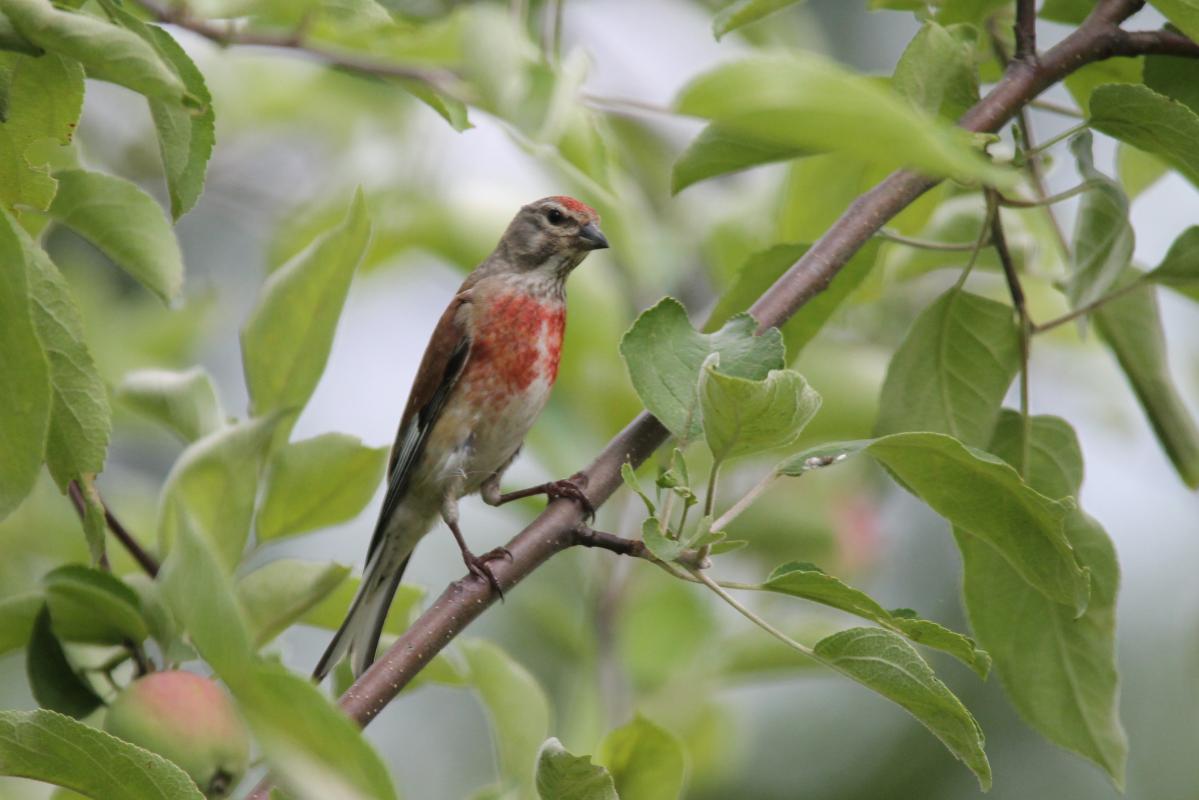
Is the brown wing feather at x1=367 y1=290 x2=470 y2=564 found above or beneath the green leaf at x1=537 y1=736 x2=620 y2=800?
beneath

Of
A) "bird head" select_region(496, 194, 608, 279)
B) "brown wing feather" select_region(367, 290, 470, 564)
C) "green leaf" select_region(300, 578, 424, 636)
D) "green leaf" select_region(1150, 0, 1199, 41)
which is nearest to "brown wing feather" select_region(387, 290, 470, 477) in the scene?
"brown wing feather" select_region(367, 290, 470, 564)

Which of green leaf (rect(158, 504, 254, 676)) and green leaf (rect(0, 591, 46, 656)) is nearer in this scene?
green leaf (rect(158, 504, 254, 676))

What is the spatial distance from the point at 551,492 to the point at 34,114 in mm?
1426

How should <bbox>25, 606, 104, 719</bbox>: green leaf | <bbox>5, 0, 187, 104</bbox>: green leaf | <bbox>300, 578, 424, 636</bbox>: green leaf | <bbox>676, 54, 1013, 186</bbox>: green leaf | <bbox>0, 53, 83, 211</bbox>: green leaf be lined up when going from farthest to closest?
<bbox>300, 578, 424, 636</bbox>: green leaf
<bbox>25, 606, 104, 719</bbox>: green leaf
<bbox>0, 53, 83, 211</bbox>: green leaf
<bbox>5, 0, 187, 104</bbox>: green leaf
<bbox>676, 54, 1013, 186</bbox>: green leaf

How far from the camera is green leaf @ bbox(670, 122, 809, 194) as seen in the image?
248cm

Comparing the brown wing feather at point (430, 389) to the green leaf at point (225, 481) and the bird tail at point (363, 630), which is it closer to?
the bird tail at point (363, 630)

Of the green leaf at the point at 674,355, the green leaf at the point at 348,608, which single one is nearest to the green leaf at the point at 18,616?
the green leaf at the point at 348,608

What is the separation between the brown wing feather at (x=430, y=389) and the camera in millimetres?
4715

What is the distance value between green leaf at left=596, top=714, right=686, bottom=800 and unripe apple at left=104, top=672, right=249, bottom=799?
69 cm

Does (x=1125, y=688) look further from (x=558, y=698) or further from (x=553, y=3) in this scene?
(x=553, y=3)

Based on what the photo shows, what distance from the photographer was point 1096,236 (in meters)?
2.56

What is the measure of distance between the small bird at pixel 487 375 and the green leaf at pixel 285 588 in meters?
1.74

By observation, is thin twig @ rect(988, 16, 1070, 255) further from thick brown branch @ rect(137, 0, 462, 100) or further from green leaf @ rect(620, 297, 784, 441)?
thick brown branch @ rect(137, 0, 462, 100)

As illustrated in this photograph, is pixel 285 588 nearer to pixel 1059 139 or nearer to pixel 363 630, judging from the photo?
pixel 363 630
